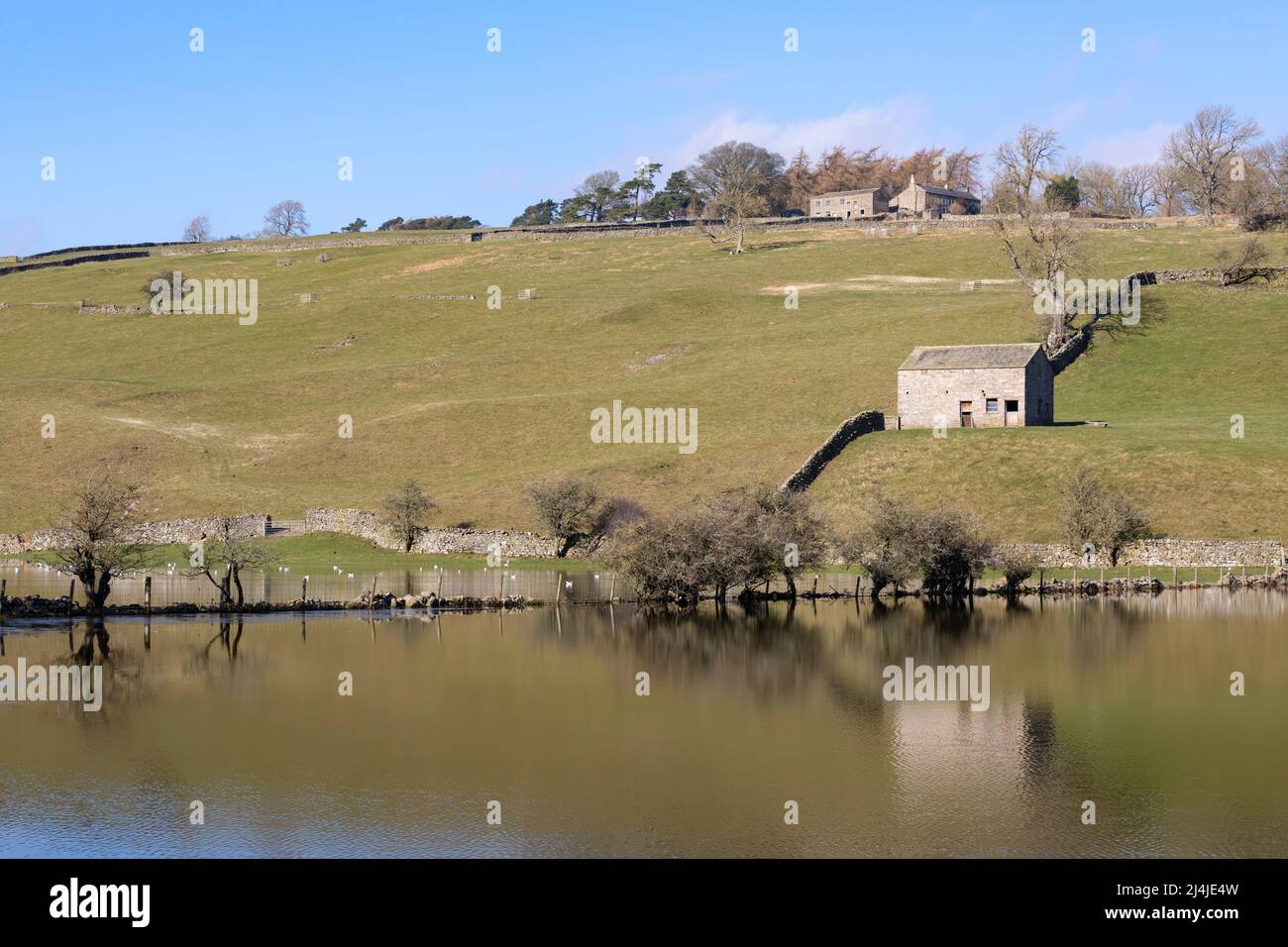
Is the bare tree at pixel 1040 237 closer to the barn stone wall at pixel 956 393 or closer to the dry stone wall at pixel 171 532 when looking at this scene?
the barn stone wall at pixel 956 393

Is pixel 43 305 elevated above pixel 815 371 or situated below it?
above

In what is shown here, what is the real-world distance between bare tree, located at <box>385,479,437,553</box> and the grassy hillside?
2191 millimetres

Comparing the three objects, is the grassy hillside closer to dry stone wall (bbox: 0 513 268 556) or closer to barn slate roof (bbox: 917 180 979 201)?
dry stone wall (bbox: 0 513 268 556)

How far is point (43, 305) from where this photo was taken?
130 m

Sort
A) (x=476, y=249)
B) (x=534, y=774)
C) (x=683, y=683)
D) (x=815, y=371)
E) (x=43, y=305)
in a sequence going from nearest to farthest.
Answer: (x=534, y=774)
(x=683, y=683)
(x=815, y=371)
(x=43, y=305)
(x=476, y=249)

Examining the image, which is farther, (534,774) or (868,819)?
(534,774)

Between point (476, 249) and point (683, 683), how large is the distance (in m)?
128

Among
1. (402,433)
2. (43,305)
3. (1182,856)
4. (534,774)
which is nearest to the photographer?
(1182,856)

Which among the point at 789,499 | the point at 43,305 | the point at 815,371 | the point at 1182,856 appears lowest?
the point at 1182,856

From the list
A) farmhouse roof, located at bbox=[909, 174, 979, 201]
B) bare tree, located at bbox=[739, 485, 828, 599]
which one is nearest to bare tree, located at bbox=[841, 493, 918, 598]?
bare tree, located at bbox=[739, 485, 828, 599]

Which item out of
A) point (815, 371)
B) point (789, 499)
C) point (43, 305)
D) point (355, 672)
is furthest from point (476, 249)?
point (355, 672)

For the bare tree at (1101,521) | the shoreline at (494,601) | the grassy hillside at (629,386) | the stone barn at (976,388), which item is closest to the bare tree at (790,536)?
the shoreline at (494,601)

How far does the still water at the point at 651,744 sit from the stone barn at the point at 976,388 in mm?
31764

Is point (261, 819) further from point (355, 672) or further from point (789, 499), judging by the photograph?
point (789, 499)
